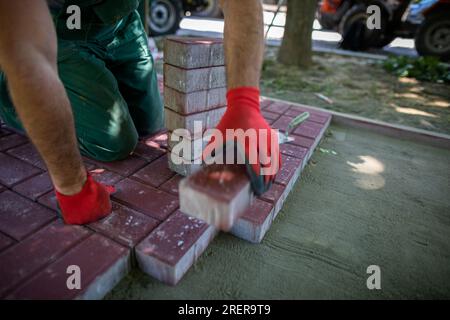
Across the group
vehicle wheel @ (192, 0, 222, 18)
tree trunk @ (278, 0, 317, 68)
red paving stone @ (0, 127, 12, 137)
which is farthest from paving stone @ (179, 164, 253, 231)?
vehicle wheel @ (192, 0, 222, 18)

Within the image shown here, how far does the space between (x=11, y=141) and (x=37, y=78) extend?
1.36 meters

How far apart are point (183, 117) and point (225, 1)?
62 centimetres

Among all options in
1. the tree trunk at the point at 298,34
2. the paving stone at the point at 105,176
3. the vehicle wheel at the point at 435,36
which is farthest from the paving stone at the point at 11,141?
the vehicle wheel at the point at 435,36

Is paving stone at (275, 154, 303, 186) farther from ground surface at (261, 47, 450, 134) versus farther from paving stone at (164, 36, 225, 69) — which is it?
ground surface at (261, 47, 450, 134)

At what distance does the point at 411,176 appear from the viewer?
2408 millimetres

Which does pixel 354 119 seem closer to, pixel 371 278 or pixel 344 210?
pixel 344 210

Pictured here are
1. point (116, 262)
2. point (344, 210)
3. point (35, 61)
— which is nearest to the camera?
point (35, 61)

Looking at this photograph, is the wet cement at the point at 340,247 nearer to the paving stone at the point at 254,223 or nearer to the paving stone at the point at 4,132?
the paving stone at the point at 254,223

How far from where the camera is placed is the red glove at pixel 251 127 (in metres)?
1.19

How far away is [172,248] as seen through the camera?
55.6 inches

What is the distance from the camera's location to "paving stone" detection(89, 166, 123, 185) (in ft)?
6.16

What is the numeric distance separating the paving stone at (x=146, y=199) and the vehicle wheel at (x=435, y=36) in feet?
21.8
